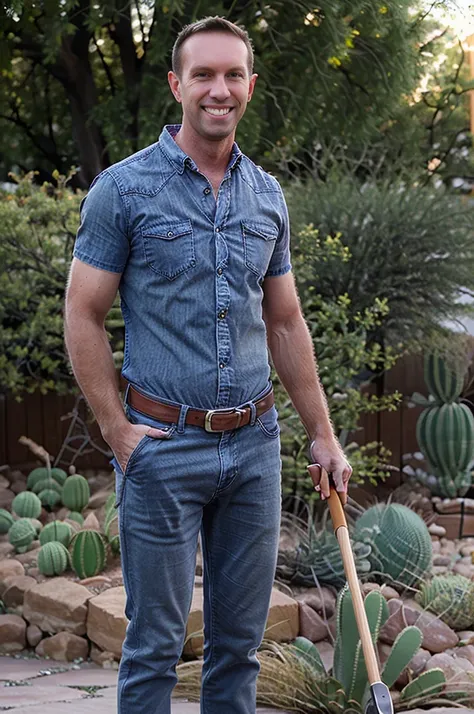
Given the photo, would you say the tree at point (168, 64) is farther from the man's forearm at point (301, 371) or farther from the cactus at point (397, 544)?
the man's forearm at point (301, 371)

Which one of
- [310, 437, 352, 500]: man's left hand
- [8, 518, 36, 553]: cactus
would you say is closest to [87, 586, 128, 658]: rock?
[8, 518, 36, 553]: cactus

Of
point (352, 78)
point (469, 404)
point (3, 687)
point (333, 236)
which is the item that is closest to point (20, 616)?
point (3, 687)

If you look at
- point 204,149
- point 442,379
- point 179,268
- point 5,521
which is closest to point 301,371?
point 179,268

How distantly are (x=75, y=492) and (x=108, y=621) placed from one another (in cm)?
166

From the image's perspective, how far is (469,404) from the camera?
790cm

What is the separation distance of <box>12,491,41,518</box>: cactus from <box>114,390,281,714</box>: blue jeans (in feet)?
10.6

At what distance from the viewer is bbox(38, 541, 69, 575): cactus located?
4.96 metres

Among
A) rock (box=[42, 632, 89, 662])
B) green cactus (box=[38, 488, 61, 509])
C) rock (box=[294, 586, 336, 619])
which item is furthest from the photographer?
green cactus (box=[38, 488, 61, 509])

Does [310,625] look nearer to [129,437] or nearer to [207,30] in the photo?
[129,437]

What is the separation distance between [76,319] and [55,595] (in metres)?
2.50

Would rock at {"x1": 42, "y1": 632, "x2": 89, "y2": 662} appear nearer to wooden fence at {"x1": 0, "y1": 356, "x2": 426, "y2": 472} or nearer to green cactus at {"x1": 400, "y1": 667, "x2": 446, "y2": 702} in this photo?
green cactus at {"x1": 400, "y1": 667, "x2": 446, "y2": 702}

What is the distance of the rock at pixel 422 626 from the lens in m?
4.20

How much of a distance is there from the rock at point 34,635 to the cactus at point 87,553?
14.2 inches

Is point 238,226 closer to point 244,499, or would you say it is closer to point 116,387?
point 116,387
